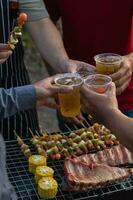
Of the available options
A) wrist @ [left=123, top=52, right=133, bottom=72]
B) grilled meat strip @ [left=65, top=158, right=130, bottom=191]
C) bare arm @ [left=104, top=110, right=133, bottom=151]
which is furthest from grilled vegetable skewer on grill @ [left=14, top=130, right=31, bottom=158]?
wrist @ [left=123, top=52, right=133, bottom=72]

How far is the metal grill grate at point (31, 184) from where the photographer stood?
308 cm

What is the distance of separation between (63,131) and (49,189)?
985mm

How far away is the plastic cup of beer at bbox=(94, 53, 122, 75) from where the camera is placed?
11.2 ft

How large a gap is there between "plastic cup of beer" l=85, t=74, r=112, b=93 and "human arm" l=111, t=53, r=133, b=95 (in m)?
0.29

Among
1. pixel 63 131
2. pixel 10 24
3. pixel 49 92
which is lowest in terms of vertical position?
pixel 63 131

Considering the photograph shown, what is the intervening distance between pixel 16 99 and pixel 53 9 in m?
1.04

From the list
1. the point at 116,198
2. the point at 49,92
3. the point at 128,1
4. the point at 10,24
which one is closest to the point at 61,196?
the point at 116,198

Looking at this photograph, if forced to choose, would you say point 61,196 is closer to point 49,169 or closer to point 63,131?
point 49,169

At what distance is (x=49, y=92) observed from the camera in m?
3.30

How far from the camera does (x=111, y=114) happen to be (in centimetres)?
297

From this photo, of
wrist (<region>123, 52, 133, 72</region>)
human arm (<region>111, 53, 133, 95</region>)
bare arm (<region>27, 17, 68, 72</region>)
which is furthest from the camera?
bare arm (<region>27, 17, 68, 72</region>)

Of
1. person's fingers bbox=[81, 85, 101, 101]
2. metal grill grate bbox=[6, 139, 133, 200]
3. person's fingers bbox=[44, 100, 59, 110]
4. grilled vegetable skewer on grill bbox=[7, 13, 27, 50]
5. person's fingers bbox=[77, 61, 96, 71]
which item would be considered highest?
grilled vegetable skewer on grill bbox=[7, 13, 27, 50]

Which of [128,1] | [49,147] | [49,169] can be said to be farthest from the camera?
[128,1]

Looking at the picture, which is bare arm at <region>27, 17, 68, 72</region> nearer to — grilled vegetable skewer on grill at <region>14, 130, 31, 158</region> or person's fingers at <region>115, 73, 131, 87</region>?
person's fingers at <region>115, 73, 131, 87</region>
